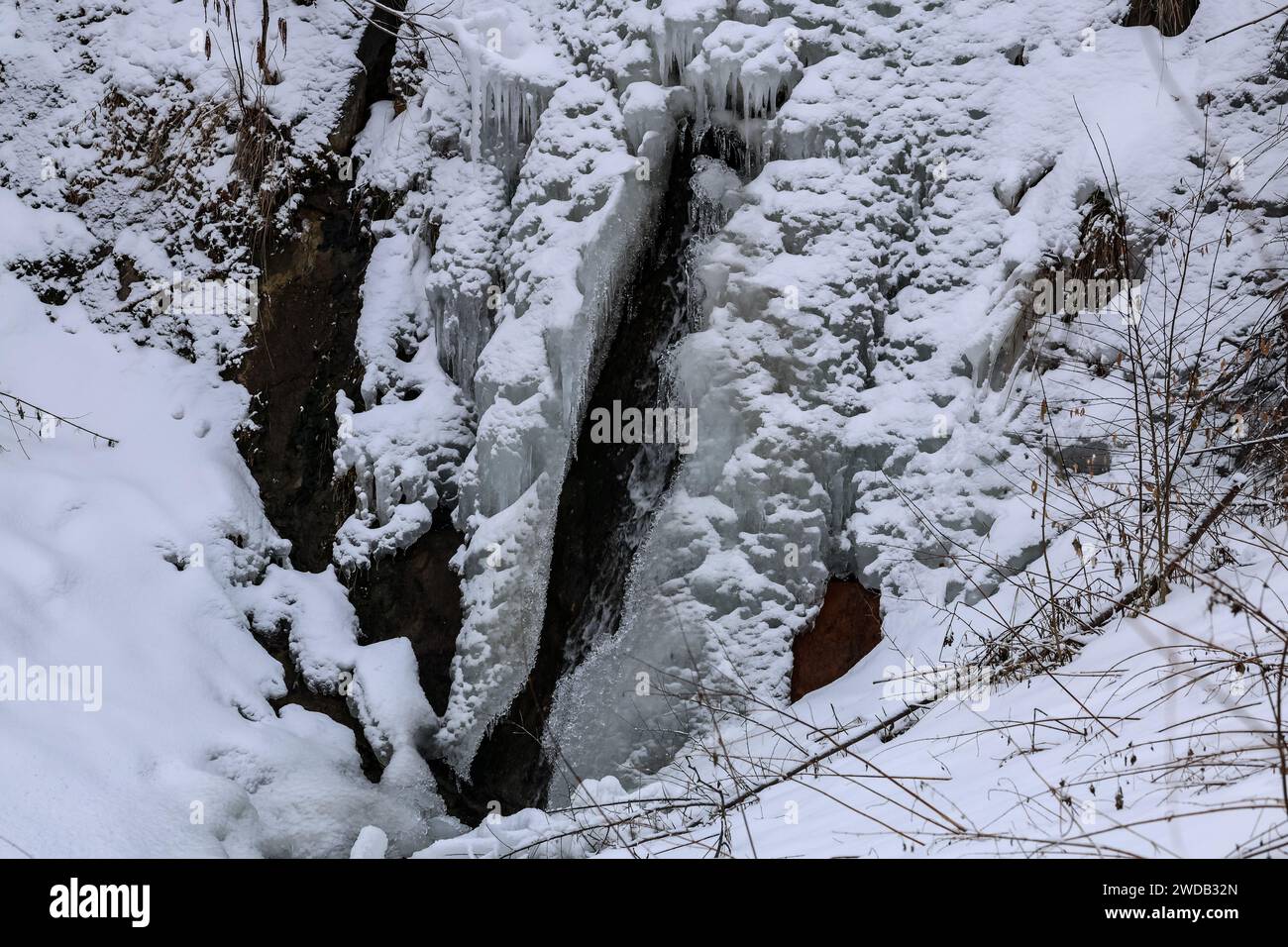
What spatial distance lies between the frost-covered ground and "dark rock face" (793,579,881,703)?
7 cm

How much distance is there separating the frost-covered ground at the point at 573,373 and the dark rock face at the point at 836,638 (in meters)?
0.07

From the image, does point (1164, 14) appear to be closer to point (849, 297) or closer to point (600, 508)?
point (849, 297)

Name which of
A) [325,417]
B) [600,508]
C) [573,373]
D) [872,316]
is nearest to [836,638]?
[600,508]

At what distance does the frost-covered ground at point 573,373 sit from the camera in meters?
4.78

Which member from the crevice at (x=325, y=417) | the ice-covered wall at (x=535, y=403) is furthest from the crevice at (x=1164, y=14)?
the crevice at (x=325, y=417)

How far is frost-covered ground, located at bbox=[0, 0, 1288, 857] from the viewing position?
4777 millimetres

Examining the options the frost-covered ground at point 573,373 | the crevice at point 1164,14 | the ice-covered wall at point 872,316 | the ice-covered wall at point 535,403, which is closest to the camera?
the frost-covered ground at point 573,373

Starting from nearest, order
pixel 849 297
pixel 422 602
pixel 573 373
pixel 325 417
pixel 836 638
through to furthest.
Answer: pixel 836 638 < pixel 849 297 < pixel 573 373 < pixel 422 602 < pixel 325 417

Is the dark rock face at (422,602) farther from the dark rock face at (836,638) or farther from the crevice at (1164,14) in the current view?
the crevice at (1164,14)

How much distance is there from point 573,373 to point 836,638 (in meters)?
1.83

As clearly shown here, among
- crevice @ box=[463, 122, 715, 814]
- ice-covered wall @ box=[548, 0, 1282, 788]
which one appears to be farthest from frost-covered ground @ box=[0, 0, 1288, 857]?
crevice @ box=[463, 122, 715, 814]

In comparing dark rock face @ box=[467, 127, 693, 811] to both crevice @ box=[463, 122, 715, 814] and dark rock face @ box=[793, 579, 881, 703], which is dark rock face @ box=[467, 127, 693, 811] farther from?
dark rock face @ box=[793, 579, 881, 703]

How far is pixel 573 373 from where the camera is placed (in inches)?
216

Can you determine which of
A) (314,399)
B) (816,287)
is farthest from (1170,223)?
(314,399)
